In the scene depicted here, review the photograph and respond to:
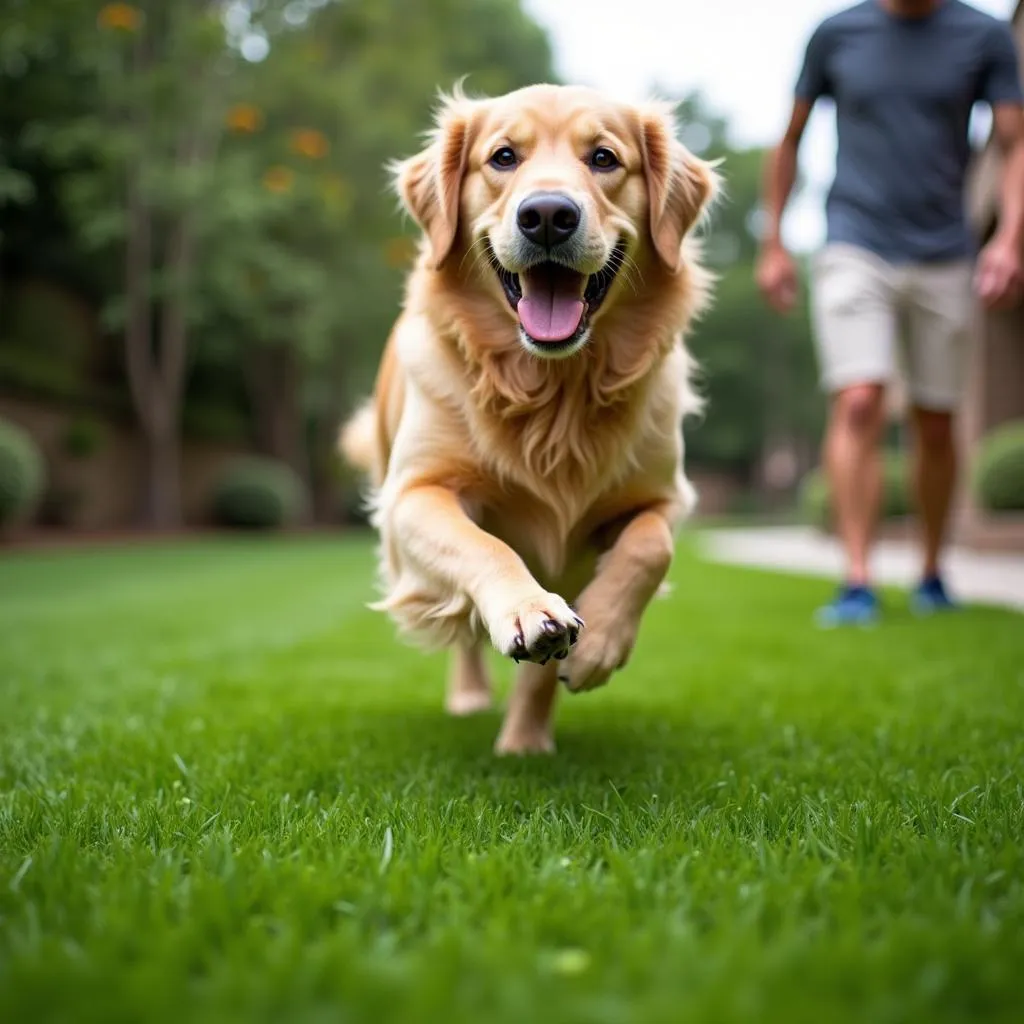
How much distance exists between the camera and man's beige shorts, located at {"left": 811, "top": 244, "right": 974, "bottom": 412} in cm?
476

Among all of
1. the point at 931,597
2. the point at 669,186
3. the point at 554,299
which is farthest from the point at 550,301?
the point at 931,597

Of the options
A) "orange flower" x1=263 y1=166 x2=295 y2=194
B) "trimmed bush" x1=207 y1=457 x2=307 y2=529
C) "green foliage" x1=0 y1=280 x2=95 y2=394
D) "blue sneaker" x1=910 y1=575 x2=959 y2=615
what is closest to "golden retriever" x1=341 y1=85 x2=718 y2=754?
"blue sneaker" x1=910 y1=575 x2=959 y2=615

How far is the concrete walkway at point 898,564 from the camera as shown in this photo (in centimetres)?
641

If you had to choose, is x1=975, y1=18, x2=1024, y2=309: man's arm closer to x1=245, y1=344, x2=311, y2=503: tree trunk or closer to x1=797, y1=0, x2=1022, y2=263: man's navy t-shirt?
x1=797, y1=0, x2=1022, y2=263: man's navy t-shirt

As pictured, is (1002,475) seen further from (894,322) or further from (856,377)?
(856,377)

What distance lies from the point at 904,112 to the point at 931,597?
234cm

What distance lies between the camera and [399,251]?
61.7 feet

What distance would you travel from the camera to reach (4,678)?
12.4 feet

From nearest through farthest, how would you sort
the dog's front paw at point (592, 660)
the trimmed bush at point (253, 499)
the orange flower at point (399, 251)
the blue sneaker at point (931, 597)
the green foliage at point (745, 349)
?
1. the dog's front paw at point (592, 660)
2. the blue sneaker at point (931, 597)
3. the orange flower at point (399, 251)
4. the trimmed bush at point (253, 499)
5. the green foliage at point (745, 349)

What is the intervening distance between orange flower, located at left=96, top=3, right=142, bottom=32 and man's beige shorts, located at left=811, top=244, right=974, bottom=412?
1286cm

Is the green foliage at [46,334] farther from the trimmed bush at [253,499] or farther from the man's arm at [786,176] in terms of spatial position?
the man's arm at [786,176]

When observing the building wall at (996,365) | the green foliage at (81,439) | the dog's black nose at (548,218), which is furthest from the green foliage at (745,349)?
the dog's black nose at (548,218)

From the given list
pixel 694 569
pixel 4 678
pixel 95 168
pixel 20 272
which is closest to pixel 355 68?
pixel 95 168

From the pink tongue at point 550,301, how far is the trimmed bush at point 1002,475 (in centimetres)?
828
